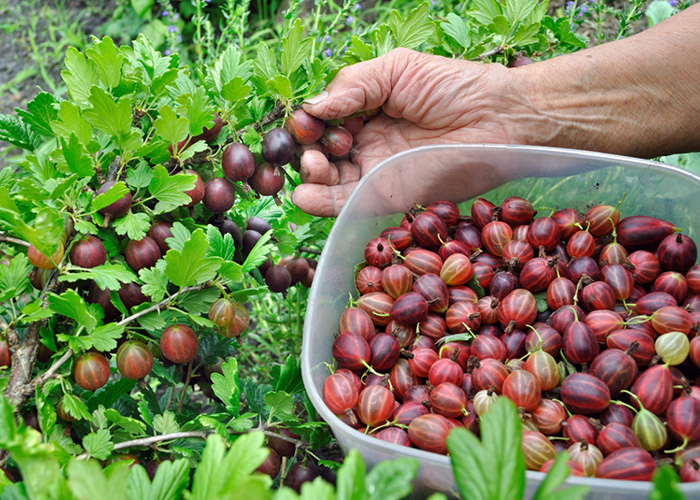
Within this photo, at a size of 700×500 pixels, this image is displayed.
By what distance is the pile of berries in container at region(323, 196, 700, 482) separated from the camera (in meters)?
0.75

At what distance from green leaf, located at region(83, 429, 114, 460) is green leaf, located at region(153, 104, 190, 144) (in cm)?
46

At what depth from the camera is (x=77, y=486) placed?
481 mm

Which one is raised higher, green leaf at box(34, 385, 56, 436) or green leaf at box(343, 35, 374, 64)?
green leaf at box(343, 35, 374, 64)

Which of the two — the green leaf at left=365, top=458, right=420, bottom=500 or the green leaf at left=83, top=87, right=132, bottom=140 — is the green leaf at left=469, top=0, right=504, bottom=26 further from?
the green leaf at left=365, top=458, right=420, bottom=500

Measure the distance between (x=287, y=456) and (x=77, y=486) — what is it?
1.70 feet

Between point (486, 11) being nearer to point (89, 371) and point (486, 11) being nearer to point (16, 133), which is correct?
point (16, 133)

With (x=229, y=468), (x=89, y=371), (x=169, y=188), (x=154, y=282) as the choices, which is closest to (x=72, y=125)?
(x=169, y=188)

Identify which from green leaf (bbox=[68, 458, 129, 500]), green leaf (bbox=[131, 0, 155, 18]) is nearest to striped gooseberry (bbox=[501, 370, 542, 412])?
green leaf (bbox=[68, 458, 129, 500])

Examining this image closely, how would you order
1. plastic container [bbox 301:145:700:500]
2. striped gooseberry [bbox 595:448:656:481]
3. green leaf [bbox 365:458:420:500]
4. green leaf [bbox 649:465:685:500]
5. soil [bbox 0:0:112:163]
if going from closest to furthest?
green leaf [bbox 649:465:685:500], green leaf [bbox 365:458:420:500], striped gooseberry [bbox 595:448:656:481], plastic container [bbox 301:145:700:500], soil [bbox 0:0:112:163]

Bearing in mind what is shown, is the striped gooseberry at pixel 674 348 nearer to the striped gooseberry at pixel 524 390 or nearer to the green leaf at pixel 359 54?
the striped gooseberry at pixel 524 390

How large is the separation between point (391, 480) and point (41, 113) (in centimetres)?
80

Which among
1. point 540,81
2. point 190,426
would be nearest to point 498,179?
point 540,81

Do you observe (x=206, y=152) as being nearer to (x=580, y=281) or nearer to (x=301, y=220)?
(x=301, y=220)

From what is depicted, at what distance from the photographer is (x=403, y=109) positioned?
1.29 metres
